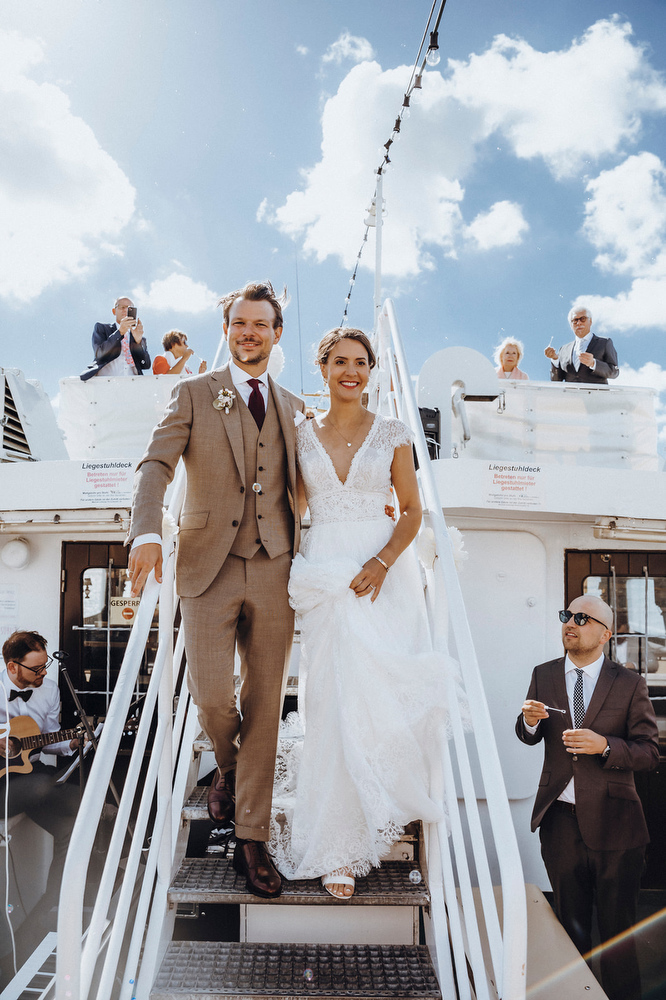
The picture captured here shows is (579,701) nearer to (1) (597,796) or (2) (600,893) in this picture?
(1) (597,796)

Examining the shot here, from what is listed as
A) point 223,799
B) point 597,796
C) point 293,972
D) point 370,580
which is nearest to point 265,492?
point 370,580

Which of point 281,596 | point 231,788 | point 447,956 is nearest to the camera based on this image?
point 447,956

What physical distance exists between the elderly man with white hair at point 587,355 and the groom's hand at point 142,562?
16.2 ft

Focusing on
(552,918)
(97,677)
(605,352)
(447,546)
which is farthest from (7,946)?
(605,352)

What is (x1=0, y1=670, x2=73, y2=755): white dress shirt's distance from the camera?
14.7ft

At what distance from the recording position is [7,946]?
4.07 meters

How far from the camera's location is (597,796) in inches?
119

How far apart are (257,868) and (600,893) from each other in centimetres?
194

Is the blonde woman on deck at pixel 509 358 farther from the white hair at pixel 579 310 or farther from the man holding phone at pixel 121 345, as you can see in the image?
the man holding phone at pixel 121 345

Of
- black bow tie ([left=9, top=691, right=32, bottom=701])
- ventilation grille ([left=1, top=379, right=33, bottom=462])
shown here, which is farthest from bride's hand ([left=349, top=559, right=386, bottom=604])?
ventilation grille ([left=1, top=379, right=33, bottom=462])

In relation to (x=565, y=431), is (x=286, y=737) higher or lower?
lower

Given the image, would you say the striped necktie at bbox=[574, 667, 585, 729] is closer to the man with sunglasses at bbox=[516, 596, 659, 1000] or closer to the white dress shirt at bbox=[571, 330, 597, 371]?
the man with sunglasses at bbox=[516, 596, 659, 1000]

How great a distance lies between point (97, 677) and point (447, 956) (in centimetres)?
388

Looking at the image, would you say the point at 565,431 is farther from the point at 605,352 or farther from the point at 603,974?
the point at 603,974
